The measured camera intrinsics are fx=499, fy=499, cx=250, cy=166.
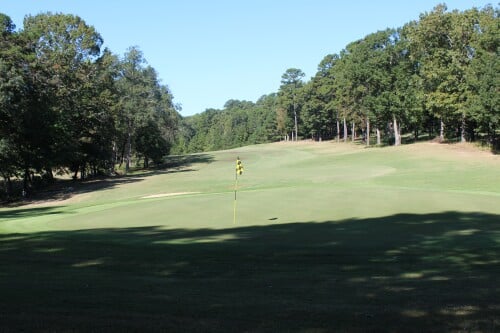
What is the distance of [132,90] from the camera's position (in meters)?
60.0

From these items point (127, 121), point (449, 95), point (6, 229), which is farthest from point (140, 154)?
point (6, 229)

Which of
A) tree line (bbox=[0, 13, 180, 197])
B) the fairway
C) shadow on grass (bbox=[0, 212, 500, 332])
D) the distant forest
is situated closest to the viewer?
shadow on grass (bbox=[0, 212, 500, 332])

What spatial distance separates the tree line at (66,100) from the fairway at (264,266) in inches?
762

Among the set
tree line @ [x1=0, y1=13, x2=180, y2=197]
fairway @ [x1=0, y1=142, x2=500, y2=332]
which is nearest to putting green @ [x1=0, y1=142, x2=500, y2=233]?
fairway @ [x1=0, y1=142, x2=500, y2=332]

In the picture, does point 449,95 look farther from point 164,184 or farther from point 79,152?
point 79,152

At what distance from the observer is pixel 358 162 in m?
57.3

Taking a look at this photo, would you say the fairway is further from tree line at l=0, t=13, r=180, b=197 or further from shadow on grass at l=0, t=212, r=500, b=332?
tree line at l=0, t=13, r=180, b=197

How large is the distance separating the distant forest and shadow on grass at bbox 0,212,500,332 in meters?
27.4

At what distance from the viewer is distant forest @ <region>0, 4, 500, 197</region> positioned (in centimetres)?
4219

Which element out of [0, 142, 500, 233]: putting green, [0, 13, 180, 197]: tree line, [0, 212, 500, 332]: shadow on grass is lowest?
[0, 142, 500, 233]: putting green

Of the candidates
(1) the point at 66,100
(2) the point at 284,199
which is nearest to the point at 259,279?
(2) the point at 284,199

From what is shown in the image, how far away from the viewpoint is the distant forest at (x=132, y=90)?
42.2 meters

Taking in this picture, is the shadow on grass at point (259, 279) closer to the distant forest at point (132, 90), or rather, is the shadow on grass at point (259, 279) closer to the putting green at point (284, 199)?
the putting green at point (284, 199)

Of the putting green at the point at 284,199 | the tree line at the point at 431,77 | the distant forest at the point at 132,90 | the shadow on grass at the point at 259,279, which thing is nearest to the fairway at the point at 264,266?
the shadow on grass at the point at 259,279
